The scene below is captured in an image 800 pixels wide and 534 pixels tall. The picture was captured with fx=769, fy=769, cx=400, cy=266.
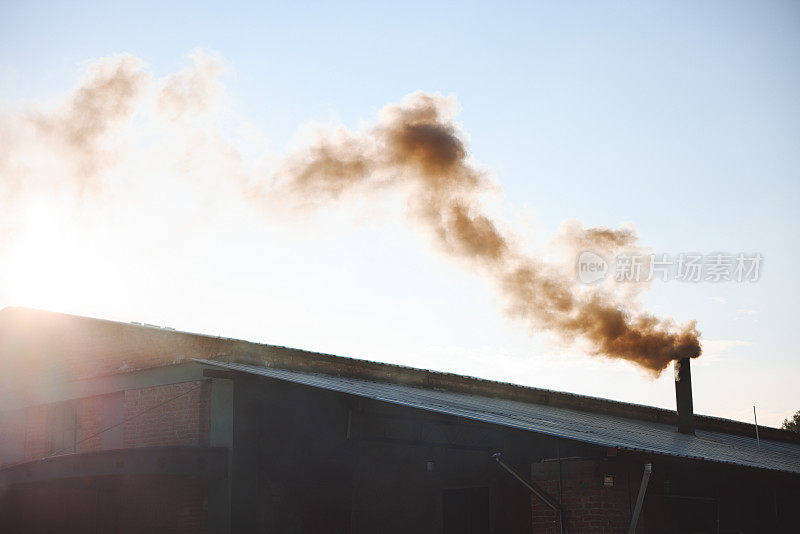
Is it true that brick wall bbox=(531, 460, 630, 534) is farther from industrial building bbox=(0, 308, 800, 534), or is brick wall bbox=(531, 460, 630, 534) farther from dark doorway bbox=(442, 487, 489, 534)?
dark doorway bbox=(442, 487, 489, 534)

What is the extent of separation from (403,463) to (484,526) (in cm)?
171

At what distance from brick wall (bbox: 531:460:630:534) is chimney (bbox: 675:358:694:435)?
31.0 ft

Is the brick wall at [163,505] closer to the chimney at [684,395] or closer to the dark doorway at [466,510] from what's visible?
the dark doorway at [466,510]

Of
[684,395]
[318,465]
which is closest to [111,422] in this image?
[318,465]

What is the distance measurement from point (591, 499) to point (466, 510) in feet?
9.93

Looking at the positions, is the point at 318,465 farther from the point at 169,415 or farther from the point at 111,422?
the point at 111,422

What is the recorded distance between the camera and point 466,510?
12617 mm

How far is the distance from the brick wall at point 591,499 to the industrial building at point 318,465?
0.02 m

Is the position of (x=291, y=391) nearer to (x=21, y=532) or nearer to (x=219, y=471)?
(x=219, y=471)

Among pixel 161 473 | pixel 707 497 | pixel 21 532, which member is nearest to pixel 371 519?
pixel 161 473

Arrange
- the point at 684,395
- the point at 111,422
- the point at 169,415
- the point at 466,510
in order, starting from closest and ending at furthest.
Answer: the point at 466,510, the point at 169,415, the point at 111,422, the point at 684,395

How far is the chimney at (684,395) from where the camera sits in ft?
62.1

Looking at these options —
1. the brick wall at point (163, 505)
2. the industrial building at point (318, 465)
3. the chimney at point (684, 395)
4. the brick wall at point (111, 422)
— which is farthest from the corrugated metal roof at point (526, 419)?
the chimney at point (684, 395)

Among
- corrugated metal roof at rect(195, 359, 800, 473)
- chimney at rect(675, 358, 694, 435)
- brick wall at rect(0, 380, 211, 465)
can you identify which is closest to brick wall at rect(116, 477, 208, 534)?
brick wall at rect(0, 380, 211, 465)
